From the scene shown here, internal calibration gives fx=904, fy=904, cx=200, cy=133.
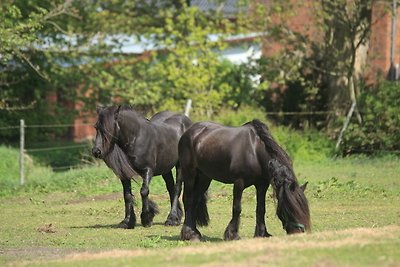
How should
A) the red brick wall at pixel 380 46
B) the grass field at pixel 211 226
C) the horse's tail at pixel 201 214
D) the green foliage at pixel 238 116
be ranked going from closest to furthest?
the grass field at pixel 211 226, the horse's tail at pixel 201 214, the green foliage at pixel 238 116, the red brick wall at pixel 380 46

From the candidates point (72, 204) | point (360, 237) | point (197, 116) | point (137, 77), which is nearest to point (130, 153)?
point (72, 204)

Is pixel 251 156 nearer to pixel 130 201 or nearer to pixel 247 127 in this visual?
pixel 247 127

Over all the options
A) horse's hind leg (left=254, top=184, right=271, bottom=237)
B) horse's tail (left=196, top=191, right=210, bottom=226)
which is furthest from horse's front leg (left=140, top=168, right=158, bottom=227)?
horse's hind leg (left=254, top=184, right=271, bottom=237)

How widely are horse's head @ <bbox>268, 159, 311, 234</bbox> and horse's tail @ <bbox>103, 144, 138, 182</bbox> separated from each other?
159 inches

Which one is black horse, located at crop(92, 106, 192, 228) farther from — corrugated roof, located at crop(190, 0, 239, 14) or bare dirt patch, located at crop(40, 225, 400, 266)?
corrugated roof, located at crop(190, 0, 239, 14)

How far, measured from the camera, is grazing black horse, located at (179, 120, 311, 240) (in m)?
12.4

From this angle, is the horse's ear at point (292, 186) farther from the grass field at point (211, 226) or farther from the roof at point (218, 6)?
the roof at point (218, 6)

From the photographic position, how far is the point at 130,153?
52.8ft

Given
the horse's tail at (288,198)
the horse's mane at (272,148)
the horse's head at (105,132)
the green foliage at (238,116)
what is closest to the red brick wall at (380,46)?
the green foliage at (238,116)

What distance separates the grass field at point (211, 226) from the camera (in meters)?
10.0

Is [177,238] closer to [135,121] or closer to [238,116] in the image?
[135,121]

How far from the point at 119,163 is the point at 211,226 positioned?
1.98 metres

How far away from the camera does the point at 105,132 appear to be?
1558 cm

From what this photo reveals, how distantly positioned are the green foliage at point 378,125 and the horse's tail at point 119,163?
1230 centimetres
